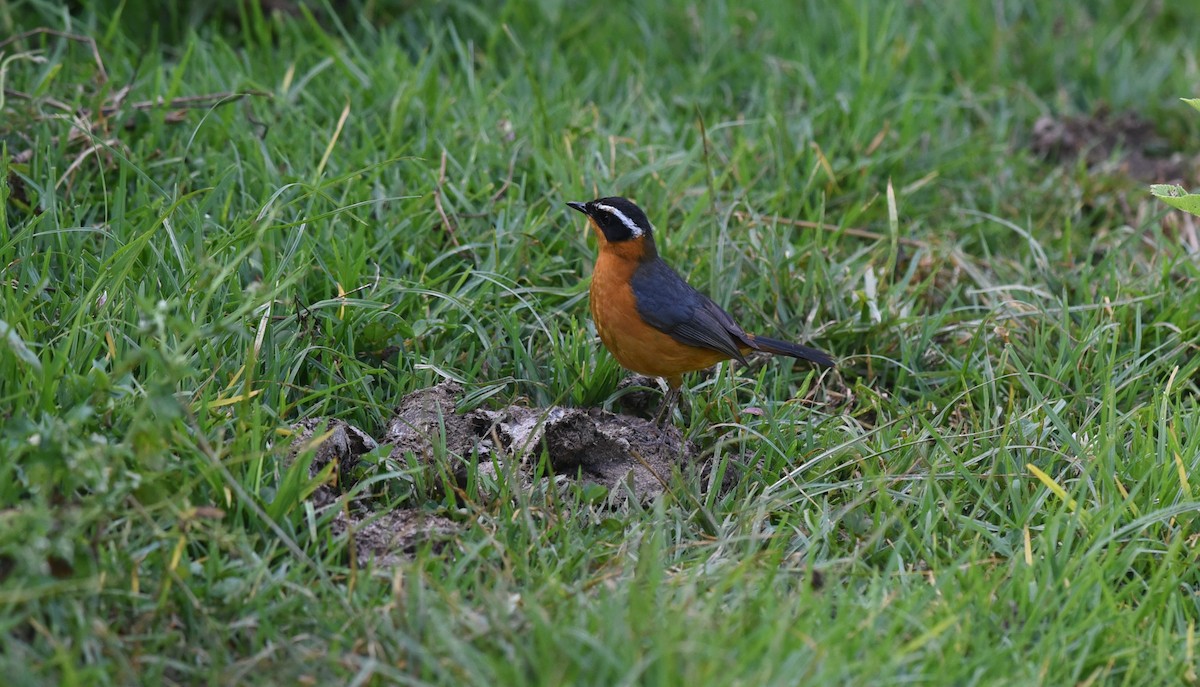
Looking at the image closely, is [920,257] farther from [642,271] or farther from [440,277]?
[440,277]

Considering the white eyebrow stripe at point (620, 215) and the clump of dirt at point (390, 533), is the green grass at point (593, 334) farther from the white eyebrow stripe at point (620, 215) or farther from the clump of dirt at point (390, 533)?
the white eyebrow stripe at point (620, 215)

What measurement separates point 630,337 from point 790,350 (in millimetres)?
730

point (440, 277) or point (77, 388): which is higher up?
point (77, 388)

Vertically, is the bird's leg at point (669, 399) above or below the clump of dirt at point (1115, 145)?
below

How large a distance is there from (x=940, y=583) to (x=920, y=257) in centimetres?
267

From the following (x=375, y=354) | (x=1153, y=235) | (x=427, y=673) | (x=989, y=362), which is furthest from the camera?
(x=1153, y=235)

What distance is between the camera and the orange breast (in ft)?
16.1

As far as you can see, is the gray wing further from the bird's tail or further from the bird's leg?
the bird's leg

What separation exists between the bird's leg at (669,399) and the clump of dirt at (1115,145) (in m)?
3.31

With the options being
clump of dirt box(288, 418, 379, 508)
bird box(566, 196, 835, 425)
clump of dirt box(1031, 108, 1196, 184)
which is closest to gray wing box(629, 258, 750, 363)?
bird box(566, 196, 835, 425)

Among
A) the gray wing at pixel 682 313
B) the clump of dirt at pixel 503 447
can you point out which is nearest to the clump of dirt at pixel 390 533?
the clump of dirt at pixel 503 447

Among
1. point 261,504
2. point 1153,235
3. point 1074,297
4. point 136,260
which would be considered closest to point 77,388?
point 261,504

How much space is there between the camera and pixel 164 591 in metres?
3.35

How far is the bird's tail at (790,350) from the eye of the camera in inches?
203
